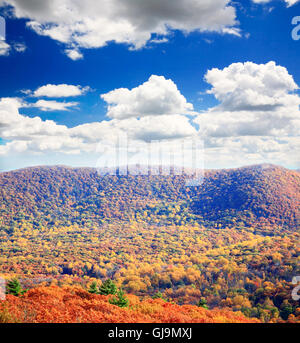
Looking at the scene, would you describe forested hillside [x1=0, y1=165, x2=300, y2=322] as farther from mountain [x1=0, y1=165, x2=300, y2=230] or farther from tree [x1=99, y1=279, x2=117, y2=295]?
tree [x1=99, y1=279, x2=117, y2=295]

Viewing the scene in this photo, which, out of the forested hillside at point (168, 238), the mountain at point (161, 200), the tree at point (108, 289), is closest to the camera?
the tree at point (108, 289)

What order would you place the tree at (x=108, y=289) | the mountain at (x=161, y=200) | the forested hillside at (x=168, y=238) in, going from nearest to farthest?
the tree at (x=108, y=289) → the forested hillside at (x=168, y=238) → the mountain at (x=161, y=200)

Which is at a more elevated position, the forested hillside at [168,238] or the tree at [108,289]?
the tree at [108,289]

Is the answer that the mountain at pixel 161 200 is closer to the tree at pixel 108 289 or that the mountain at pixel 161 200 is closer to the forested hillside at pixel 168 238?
the forested hillside at pixel 168 238

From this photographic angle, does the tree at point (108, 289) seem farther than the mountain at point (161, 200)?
No

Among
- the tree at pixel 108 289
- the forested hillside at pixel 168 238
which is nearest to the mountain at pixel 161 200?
the forested hillside at pixel 168 238

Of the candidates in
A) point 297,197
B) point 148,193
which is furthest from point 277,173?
point 148,193

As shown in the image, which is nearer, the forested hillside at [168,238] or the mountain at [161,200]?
the forested hillside at [168,238]

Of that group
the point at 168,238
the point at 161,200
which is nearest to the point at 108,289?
the point at 168,238
